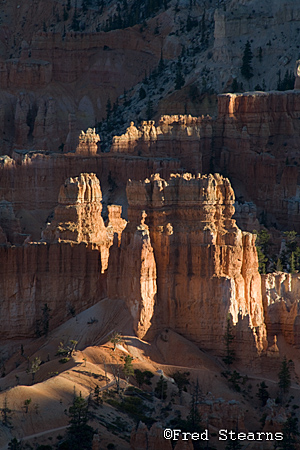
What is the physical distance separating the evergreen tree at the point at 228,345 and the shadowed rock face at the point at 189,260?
0.34m

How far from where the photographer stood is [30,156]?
454 ft

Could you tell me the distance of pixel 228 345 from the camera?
91.8m

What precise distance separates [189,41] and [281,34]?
12.2m

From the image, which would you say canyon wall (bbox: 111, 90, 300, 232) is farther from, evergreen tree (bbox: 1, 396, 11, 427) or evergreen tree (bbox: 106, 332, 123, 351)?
evergreen tree (bbox: 1, 396, 11, 427)

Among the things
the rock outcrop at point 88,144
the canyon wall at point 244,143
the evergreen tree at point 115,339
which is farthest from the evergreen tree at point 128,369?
the rock outcrop at point 88,144

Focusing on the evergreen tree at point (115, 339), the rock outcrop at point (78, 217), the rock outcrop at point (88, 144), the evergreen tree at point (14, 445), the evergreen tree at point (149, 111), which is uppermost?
the evergreen tree at point (149, 111)

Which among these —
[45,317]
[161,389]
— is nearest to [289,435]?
[161,389]

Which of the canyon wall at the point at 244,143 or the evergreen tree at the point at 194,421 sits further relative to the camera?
the canyon wall at the point at 244,143

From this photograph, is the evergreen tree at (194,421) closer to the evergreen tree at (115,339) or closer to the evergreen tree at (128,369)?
the evergreen tree at (128,369)

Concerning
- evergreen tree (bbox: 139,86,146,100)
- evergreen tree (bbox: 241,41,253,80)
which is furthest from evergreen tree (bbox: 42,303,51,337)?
evergreen tree (bbox: 139,86,146,100)

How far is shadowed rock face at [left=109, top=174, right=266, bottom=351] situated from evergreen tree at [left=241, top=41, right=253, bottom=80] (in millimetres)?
53385

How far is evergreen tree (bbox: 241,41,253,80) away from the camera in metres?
145

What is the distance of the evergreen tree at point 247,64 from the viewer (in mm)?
144625

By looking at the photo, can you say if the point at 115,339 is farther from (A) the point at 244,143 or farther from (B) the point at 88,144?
(B) the point at 88,144
